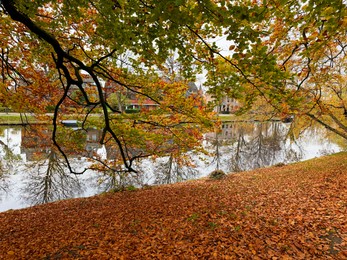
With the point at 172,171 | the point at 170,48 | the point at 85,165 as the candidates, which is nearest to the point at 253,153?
the point at 172,171

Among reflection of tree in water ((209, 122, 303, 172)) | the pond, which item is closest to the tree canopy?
the pond

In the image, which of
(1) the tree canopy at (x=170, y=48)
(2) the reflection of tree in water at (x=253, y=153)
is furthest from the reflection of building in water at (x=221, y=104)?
(2) the reflection of tree in water at (x=253, y=153)

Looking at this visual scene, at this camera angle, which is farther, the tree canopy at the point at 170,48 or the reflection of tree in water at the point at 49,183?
the reflection of tree in water at the point at 49,183

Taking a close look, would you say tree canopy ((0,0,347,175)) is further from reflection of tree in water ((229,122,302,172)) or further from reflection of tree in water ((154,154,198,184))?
reflection of tree in water ((229,122,302,172))

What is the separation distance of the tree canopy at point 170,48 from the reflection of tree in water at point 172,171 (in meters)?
3.78

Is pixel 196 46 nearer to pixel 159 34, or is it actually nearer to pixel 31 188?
pixel 159 34

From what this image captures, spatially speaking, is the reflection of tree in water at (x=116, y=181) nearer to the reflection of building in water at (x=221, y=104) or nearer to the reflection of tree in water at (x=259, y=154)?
the reflection of building in water at (x=221, y=104)

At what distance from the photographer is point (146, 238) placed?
4.04 m

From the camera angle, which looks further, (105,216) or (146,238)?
(105,216)

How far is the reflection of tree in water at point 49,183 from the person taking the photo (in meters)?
9.16

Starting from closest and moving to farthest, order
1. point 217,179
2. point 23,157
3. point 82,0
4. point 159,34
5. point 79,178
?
point 82,0 → point 159,34 → point 217,179 → point 79,178 → point 23,157

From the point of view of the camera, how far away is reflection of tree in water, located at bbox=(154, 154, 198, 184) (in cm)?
1168

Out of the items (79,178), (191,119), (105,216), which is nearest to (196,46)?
(191,119)

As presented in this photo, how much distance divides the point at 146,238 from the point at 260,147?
16869mm
